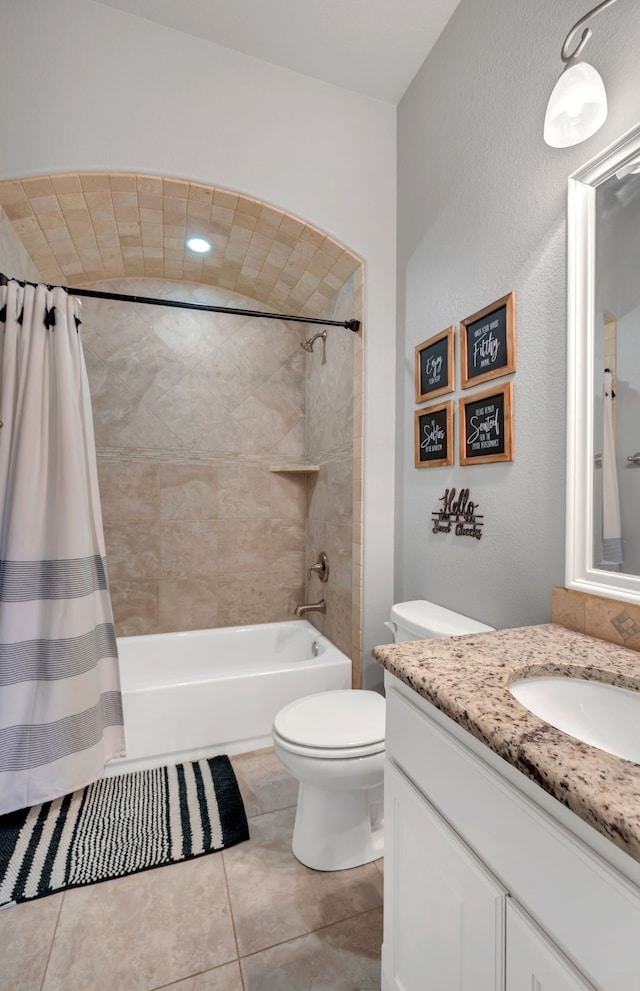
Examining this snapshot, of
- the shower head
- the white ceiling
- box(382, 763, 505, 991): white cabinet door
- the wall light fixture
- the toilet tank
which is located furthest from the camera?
the shower head

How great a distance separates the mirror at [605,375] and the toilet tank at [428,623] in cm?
39

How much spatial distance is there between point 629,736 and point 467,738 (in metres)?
0.32

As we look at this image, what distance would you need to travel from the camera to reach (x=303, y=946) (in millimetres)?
1135

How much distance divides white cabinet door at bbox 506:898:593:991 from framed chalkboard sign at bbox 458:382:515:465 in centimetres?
107

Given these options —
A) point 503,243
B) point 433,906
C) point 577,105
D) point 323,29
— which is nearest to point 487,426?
point 503,243

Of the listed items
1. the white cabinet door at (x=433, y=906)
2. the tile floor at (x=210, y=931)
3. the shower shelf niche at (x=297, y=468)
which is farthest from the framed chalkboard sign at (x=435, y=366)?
the tile floor at (x=210, y=931)

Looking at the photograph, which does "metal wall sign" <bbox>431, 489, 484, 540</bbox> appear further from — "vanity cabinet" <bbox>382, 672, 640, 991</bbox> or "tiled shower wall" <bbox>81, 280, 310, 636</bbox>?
"tiled shower wall" <bbox>81, 280, 310, 636</bbox>

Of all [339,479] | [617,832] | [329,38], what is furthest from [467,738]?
[329,38]

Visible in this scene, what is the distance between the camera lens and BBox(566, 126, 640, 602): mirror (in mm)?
1003

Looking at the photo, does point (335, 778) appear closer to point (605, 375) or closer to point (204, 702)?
point (204, 702)

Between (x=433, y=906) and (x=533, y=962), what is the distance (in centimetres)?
25

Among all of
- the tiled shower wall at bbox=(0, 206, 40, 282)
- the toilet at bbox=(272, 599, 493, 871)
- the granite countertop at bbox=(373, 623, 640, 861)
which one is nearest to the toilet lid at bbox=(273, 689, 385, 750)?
the toilet at bbox=(272, 599, 493, 871)

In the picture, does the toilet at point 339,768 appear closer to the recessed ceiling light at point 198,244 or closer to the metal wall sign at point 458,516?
the metal wall sign at point 458,516

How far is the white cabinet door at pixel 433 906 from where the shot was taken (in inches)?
24.8
